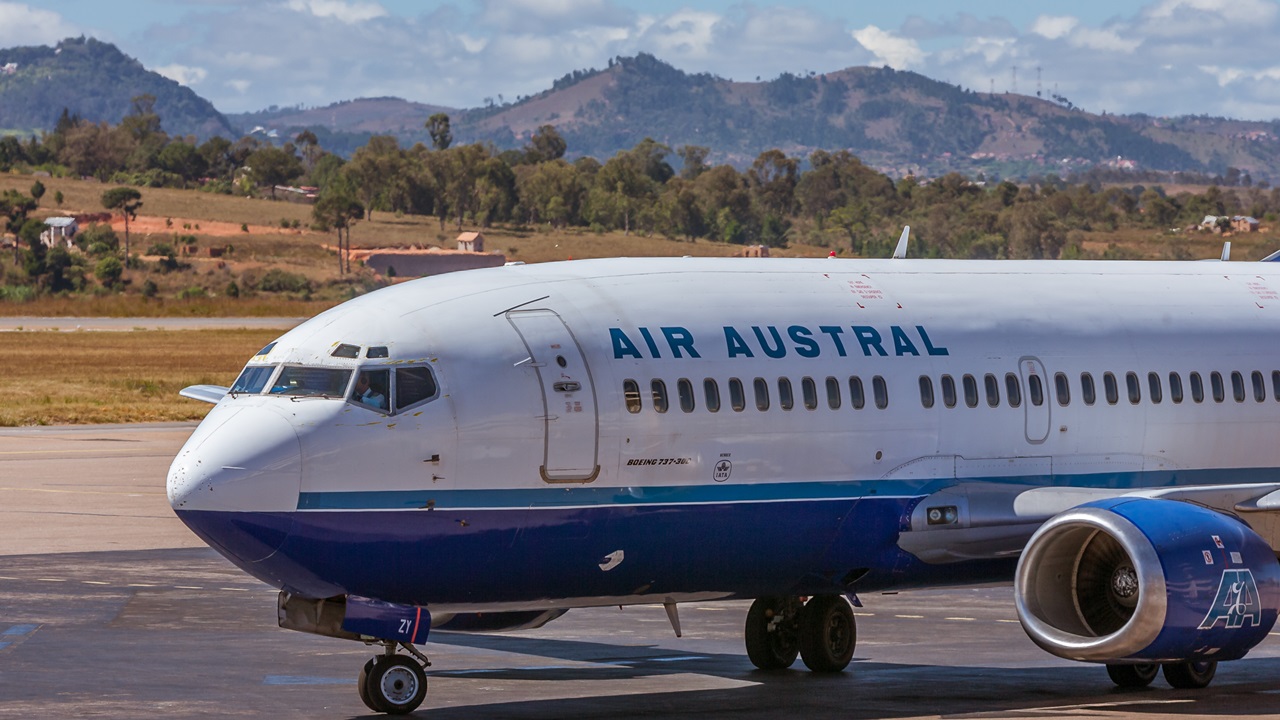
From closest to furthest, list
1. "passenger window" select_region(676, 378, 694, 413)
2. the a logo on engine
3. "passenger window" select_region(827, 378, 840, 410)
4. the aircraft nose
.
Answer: the aircraft nose → the a logo on engine → "passenger window" select_region(676, 378, 694, 413) → "passenger window" select_region(827, 378, 840, 410)

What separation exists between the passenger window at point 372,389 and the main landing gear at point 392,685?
236 centimetres

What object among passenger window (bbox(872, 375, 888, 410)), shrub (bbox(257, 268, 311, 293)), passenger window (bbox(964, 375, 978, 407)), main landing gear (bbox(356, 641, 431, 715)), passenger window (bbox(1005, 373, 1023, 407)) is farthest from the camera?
shrub (bbox(257, 268, 311, 293))

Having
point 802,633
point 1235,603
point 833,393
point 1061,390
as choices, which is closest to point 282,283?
point 802,633

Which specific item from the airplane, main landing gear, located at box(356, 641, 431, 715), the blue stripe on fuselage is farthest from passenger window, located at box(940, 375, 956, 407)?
main landing gear, located at box(356, 641, 431, 715)

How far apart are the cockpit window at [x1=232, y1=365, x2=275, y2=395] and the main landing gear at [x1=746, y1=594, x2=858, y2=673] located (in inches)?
264

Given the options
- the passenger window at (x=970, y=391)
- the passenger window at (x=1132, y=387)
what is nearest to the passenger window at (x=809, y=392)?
the passenger window at (x=970, y=391)

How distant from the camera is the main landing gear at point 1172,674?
21375 mm

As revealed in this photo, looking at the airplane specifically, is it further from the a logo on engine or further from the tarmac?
the tarmac

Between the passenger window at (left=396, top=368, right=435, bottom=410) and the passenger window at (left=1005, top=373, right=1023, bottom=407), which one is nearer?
the passenger window at (left=396, top=368, right=435, bottom=410)

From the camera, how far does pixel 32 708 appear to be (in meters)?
19.3

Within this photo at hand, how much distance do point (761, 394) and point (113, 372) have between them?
69.3 metres

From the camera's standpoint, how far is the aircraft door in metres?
21.9

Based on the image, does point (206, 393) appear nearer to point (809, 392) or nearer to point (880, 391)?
point (809, 392)

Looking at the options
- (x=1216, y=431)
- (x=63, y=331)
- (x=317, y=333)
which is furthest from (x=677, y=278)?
(x=63, y=331)
